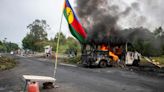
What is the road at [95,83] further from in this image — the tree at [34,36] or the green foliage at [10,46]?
the green foliage at [10,46]

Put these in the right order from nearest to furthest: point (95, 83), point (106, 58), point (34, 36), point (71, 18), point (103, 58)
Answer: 1. point (71, 18)
2. point (95, 83)
3. point (103, 58)
4. point (106, 58)
5. point (34, 36)

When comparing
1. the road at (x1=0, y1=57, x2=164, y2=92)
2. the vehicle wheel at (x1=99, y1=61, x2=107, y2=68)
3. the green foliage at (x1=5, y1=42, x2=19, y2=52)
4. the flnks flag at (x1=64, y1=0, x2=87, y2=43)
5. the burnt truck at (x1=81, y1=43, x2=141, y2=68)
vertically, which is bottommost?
the road at (x1=0, y1=57, x2=164, y2=92)

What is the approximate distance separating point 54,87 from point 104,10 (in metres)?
24.4

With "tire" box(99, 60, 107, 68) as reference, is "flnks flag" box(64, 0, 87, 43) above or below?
above

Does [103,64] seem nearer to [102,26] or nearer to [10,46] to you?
[102,26]

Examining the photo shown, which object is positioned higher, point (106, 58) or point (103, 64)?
point (106, 58)

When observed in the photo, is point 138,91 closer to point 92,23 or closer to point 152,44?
point 92,23

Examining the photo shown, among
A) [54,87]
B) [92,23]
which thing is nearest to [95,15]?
[92,23]

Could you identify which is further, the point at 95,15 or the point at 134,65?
the point at 95,15

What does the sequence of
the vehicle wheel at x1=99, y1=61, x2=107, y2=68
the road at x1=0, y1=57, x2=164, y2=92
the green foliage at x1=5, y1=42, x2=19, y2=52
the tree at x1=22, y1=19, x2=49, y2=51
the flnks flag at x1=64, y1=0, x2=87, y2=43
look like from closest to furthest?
1. the road at x1=0, y1=57, x2=164, y2=92
2. the flnks flag at x1=64, y1=0, x2=87, y2=43
3. the vehicle wheel at x1=99, y1=61, x2=107, y2=68
4. the tree at x1=22, y1=19, x2=49, y2=51
5. the green foliage at x1=5, y1=42, x2=19, y2=52

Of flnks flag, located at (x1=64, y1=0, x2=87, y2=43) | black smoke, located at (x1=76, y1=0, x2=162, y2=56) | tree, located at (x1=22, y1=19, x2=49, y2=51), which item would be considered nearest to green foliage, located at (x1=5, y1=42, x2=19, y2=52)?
tree, located at (x1=22, y1=19, x2=49, y2=51)

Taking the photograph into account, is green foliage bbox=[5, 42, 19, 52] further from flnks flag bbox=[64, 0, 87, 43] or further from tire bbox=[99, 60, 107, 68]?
flnks flag bbox=[64, 0, 87, 43]

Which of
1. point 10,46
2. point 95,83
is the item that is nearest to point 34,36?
point 10,46

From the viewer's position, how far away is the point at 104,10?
34844 millimetres
